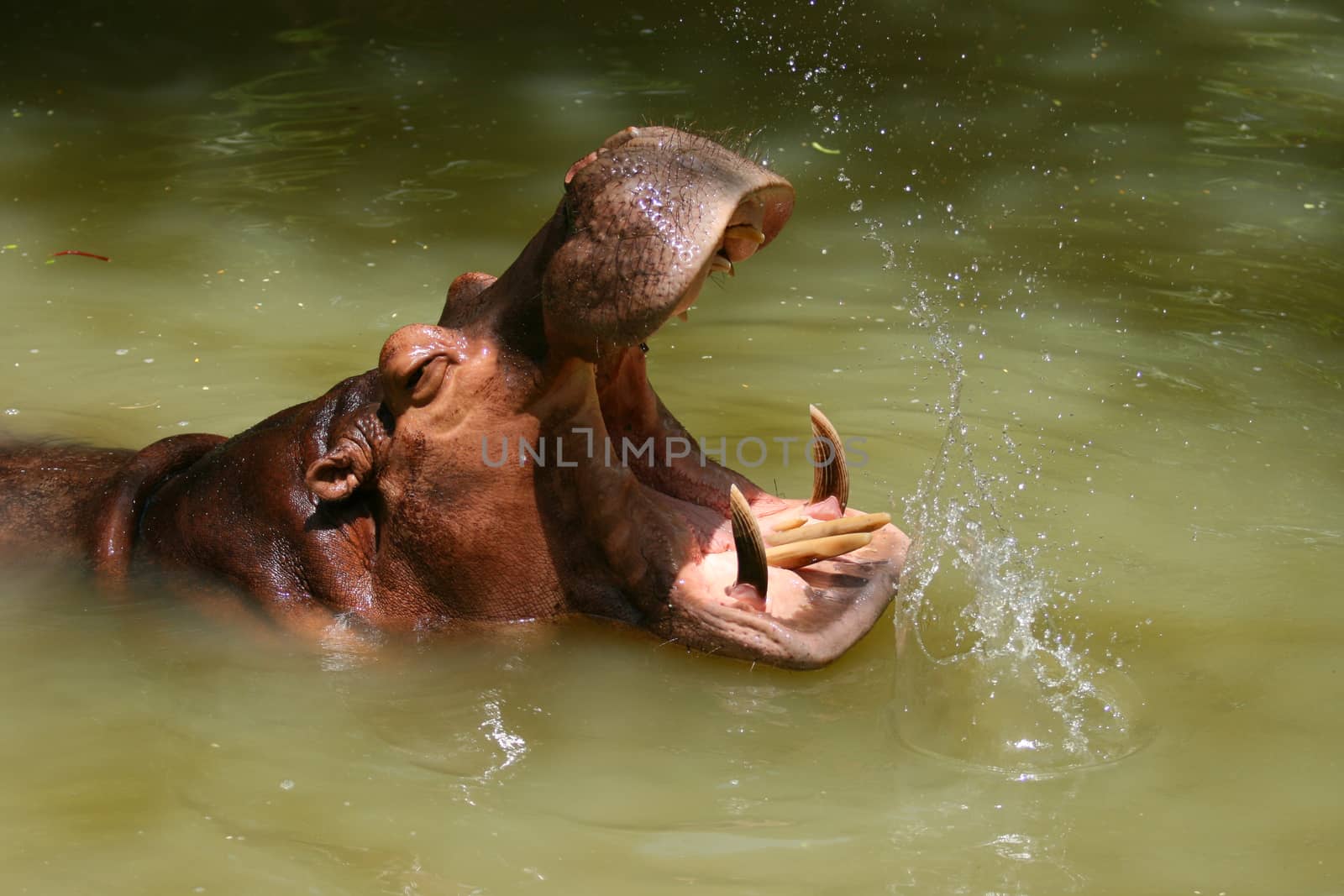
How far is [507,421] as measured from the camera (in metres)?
3.62

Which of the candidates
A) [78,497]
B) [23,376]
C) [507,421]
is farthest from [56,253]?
[507,421]

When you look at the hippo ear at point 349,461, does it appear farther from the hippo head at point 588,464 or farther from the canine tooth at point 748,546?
the canine tooth at point 748,546

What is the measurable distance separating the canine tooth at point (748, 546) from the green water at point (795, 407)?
0.29 metres

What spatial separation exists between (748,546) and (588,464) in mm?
414

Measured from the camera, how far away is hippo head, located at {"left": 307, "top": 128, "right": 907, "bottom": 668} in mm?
3363

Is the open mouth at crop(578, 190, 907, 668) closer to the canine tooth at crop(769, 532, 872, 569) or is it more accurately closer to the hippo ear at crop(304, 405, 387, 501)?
the canine tooth at crop(769, 532, 872, 569)

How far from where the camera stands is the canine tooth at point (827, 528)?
12.6 feet

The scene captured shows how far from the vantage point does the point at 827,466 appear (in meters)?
4.05

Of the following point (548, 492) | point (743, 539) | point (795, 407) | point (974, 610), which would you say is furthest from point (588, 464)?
point (795, 407)

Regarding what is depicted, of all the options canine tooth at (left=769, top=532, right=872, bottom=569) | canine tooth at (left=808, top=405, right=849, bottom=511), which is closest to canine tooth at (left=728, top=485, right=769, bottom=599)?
canine tooth at (left=769, top=532, right=872, bottom=569)

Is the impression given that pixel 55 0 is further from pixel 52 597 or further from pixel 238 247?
pixel 52 597

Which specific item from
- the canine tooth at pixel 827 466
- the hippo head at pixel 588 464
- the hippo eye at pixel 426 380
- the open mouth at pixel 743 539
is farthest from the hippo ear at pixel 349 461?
the canine tooth at pixel 827 466

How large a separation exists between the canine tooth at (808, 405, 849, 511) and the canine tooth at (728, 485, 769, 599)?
0.42 metres

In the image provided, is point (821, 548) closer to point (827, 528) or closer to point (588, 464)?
point (827, 528)
